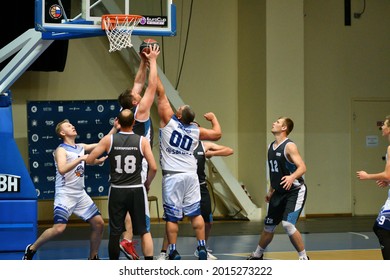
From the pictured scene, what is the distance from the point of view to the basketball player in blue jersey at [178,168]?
33.5 feet

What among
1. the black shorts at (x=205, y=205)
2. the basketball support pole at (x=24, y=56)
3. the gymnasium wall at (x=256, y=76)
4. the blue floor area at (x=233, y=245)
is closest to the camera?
the basketball support pole at (x=24, y=56)

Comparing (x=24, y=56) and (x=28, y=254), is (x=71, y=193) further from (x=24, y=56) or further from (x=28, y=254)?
(x=24, y=56)

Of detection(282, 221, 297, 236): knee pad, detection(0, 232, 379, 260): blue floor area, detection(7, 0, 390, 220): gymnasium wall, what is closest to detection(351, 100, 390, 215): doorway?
detection(7, 0, 390, 220): gymnasium wall

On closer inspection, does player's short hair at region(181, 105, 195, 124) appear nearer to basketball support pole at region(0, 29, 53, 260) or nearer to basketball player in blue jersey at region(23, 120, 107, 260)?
basketball player in blue jersey at region(23, 120, 107, 260)

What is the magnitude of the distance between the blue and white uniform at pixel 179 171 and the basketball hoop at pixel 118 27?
1.30 m

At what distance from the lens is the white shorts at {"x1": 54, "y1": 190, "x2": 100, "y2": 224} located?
401 inches

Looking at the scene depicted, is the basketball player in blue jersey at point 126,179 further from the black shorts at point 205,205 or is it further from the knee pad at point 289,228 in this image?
the black shorts at point 205,205

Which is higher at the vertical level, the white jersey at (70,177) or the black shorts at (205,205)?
the white jersey at (70,177)

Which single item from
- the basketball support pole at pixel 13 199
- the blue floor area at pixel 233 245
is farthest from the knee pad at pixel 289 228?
the basketball support pole at pixel 13 199

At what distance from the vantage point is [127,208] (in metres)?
9.18

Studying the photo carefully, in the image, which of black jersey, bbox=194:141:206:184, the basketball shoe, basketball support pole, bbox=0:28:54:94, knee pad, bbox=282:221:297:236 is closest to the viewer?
the basketball shoe

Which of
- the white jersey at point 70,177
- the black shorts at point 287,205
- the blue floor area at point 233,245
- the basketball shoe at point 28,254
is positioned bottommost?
the blue floor area at point 233,245

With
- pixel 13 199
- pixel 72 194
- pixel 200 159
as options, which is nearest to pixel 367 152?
pixel 200 159
